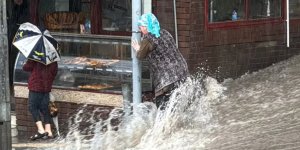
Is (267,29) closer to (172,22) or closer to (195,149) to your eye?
(172,22)

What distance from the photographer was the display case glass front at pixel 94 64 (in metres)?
9.20

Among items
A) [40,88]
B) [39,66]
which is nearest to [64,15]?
[39,66]

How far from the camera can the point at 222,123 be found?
819cm

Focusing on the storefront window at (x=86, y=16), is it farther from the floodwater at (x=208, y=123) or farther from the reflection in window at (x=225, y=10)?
the floodwater at (x=208, y=123)

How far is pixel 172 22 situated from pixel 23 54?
2225 mm

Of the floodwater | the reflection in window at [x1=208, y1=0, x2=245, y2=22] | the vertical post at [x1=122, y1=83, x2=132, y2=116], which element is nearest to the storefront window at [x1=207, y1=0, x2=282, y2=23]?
the reflection in window at [x1=208, y1=0, x2=245, y2=22]

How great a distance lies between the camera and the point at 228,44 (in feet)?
33.3

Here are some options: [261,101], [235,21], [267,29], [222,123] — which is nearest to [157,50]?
[222,123]

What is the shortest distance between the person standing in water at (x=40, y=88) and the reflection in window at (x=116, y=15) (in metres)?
1.50

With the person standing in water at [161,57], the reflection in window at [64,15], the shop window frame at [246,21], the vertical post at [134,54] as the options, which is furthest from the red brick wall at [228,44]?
the reflection in window at [64,15]

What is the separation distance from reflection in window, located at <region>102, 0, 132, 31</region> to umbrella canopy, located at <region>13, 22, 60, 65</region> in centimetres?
139

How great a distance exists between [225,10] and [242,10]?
0.39 m

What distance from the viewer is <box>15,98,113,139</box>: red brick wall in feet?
30.9

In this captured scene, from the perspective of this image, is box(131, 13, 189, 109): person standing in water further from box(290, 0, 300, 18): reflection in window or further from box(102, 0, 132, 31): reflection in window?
box(290, 0, 300, 18): reflection in window
